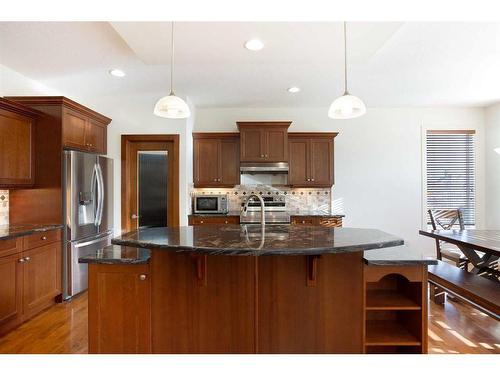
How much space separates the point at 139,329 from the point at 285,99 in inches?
147

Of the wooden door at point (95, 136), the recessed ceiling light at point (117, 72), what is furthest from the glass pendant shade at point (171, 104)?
the wooden door at point (95, 136)

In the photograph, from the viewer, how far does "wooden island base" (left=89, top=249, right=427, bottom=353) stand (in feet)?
5.82

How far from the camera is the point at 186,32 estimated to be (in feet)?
7.22

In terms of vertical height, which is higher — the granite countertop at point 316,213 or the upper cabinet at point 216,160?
the upper cabinet at point 216,160

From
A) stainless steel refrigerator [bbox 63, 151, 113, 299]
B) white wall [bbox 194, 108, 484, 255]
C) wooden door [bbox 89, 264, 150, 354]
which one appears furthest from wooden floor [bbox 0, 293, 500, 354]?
white wall [bbox 194, 108, 484, 255]

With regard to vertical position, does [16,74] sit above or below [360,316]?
above

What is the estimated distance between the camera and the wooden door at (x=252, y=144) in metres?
4.52

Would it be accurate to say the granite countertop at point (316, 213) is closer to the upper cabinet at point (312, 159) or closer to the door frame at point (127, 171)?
the upper cabinet at point (312, 159)

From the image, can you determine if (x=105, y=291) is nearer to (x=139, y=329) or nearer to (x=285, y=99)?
(x=139, y=329)

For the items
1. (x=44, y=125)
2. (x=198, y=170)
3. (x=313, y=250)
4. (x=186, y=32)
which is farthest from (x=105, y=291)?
(x=198, y=170)

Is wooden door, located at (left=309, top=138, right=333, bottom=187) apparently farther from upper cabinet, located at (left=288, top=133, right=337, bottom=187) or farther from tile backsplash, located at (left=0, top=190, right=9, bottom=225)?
tile backsplash, located at (left=0, top=190, right=9, bottom=225)

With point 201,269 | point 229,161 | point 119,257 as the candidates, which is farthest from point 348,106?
point 229,161

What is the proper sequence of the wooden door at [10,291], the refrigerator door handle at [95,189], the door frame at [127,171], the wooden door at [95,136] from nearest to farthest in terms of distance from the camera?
the wooden door at [10,291] → the refrigerator door handle at [95,189] → the wooden door at [95,136] → the door frame at [127,171]

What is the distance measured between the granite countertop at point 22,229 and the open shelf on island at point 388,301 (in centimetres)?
292
